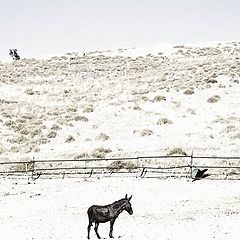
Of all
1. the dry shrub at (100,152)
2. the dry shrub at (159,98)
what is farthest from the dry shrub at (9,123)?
the dry shrub at (159,98)

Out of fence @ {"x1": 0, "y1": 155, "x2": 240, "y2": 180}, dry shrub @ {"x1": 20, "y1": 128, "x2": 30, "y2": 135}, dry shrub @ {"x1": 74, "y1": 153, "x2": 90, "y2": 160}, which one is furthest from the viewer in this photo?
dry shrub @ {"x1": 20, "y1": 128, "x2": 30, "y2": 135}

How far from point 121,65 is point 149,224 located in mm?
55587

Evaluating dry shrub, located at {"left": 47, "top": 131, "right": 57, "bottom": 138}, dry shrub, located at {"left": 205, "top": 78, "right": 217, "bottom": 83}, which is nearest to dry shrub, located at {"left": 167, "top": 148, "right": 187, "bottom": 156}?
dry shrub, located at {"left": 47, "top": 131, "right": 57, "bottom": 138}

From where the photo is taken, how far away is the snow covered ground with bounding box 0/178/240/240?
49.0 feet

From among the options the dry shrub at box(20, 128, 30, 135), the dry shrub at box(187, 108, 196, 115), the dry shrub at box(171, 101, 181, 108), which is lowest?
the dry shrub at box(20, 128, 30, 135)

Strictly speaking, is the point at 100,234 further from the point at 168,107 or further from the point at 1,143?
the point at 168,107

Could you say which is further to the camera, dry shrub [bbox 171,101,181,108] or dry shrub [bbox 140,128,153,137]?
dry shrub [bbox 171,101,181,108]

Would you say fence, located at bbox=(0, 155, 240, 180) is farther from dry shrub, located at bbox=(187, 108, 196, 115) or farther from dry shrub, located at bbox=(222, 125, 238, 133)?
dry shrub, located at bbox=(187, 108, 196, 115)

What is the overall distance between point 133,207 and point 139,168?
8.97m

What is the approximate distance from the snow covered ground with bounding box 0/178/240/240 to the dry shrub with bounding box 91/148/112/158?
19.8 feet

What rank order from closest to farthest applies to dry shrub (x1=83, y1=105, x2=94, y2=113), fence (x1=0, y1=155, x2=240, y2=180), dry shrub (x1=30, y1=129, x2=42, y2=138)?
fence (x1=0, y1=155, x2=240, y2=180) < dry shrub (x1=30, y1=129, x2=42, y2=138) < dry shrub (x1=83, y1=105, x2=94, y2=113)

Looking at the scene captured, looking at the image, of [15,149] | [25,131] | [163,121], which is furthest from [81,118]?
[15,149]

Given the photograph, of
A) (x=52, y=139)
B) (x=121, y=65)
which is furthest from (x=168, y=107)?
(x=121, y=65)

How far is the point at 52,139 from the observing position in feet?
126
